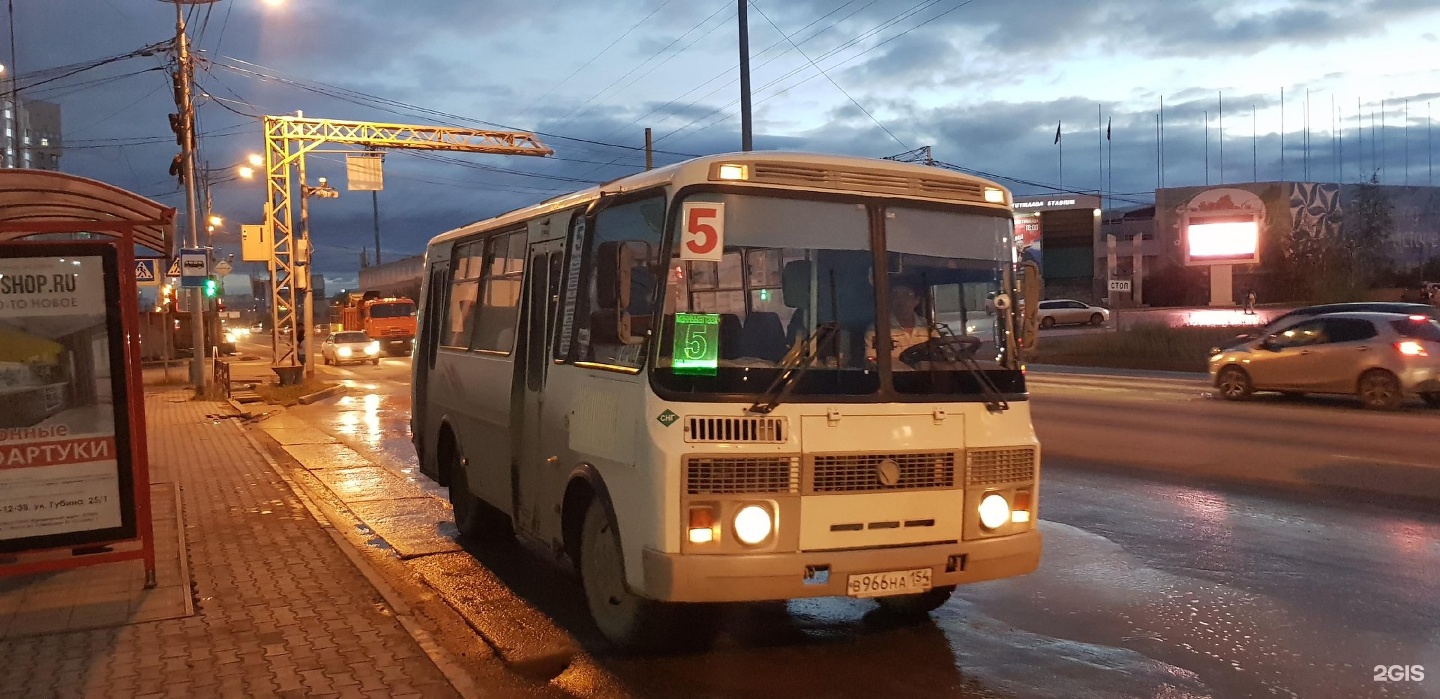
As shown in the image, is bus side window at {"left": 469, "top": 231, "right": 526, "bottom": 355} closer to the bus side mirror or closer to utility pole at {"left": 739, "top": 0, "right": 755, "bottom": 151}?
the bus side mirror

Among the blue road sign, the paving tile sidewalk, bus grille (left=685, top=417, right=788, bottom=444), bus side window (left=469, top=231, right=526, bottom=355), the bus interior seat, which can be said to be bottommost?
the paving tile sidewalk

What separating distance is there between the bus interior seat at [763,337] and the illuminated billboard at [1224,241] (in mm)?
53728

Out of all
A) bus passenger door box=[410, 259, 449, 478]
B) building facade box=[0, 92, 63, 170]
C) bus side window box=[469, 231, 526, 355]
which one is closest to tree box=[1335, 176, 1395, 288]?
bus passenger door box=[410, 259, 449, 478]

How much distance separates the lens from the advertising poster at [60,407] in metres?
7.12

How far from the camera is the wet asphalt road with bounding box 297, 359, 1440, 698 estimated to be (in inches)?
225

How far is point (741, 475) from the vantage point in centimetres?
545

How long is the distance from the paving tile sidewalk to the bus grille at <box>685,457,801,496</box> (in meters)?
1.63

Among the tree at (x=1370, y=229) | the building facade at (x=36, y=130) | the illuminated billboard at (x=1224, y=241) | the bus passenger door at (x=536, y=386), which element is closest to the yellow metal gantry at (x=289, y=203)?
the bus passenger door at (x=536, y=386)

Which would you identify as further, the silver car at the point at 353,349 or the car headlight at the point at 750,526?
the silver car at the point at 353,349

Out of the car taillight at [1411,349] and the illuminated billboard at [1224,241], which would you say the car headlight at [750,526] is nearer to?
the car taillight at [1411,349]

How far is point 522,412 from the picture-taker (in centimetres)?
759

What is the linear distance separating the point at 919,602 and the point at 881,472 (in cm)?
157

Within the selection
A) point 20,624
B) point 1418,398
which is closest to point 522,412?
point 20,624

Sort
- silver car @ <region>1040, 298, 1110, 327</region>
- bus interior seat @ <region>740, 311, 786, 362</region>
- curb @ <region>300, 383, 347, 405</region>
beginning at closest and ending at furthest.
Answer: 1. bus interior seat @ <region>740, 311, 786, 362</region>
2. curb @ <region>300, 383, 347, 405</region>
3. silver car @ <region>1040, 298, 1110, 327</region>
